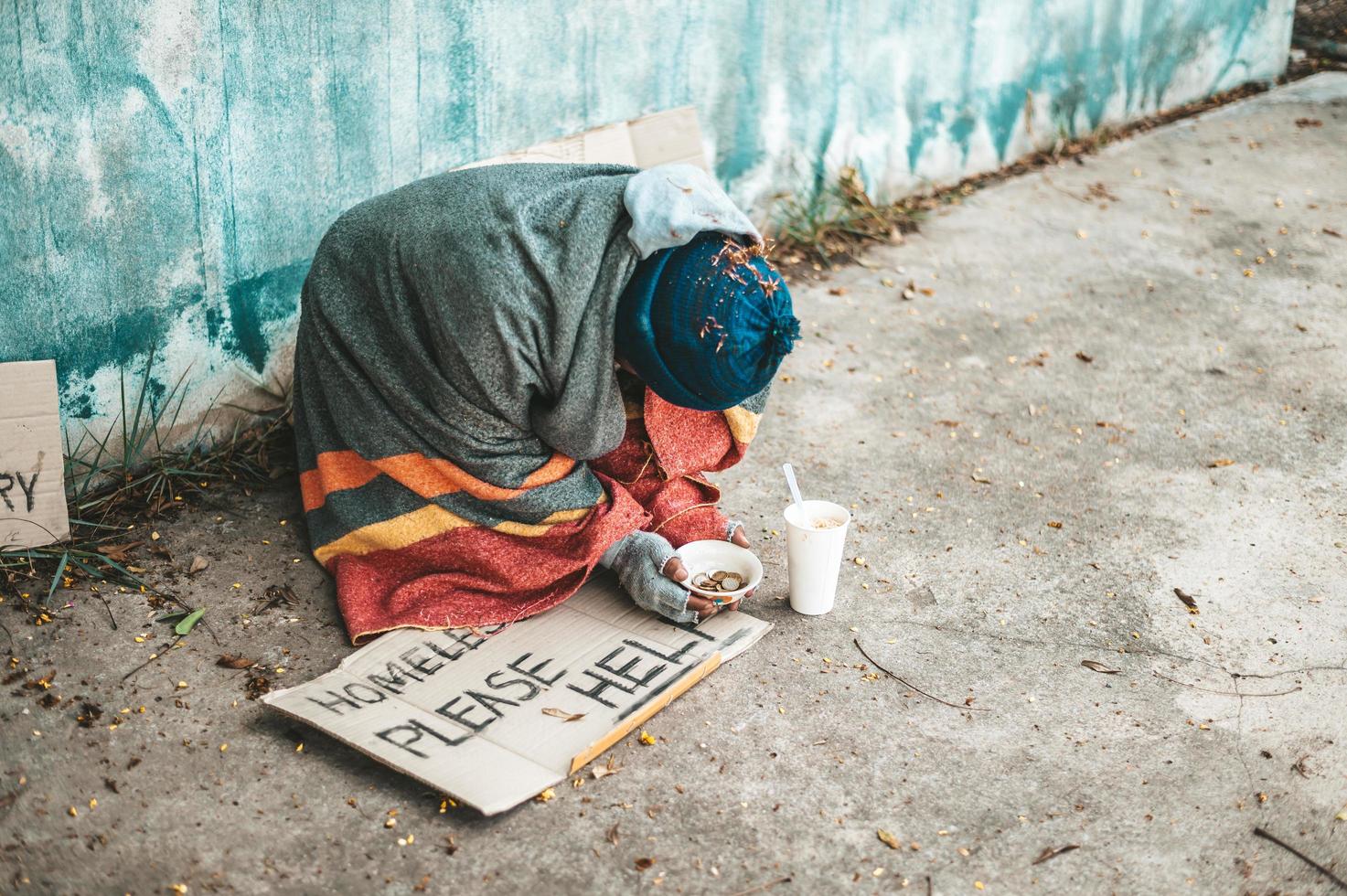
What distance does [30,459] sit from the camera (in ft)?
8.78

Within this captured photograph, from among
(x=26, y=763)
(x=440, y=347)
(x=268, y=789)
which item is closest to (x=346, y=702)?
(x=268, y=789)

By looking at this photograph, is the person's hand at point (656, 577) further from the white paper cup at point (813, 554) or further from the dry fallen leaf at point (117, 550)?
the dry fallen leaf at point (117, 550)

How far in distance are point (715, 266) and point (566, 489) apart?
587mm

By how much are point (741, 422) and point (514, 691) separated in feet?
2.70

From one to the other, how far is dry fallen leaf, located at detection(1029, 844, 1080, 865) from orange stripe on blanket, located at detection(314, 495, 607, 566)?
112 centimetres

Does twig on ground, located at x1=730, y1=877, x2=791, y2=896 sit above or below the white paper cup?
below

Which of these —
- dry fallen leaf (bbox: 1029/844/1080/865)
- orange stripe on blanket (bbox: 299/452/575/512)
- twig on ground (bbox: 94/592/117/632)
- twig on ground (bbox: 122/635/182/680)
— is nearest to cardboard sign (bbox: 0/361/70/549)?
twig on ground (bbox: 94/592/117/632)

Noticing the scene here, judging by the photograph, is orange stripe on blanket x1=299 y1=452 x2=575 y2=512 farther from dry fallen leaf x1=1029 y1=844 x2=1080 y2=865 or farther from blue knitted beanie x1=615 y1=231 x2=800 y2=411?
dry fallen leaf x1=1029 y1=844 x2=1080 y2=865

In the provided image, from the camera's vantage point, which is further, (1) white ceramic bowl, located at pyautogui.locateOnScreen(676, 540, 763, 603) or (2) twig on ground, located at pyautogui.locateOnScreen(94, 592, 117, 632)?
(1) white ceramic bowl, located at pyautogui.locateOnScreen(676, 540, 763, 603)

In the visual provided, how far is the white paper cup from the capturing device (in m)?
2.60

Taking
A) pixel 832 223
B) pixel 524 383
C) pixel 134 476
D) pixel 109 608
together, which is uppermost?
pixel 524 383

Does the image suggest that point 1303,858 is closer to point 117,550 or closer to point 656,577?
point 656,577

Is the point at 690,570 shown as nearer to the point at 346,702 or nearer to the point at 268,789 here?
the point at 346,702

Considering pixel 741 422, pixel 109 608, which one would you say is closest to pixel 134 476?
pixel 109 608
